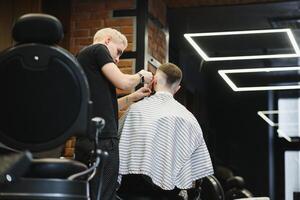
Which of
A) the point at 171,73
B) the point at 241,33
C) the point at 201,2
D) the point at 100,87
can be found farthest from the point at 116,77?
the point at 241,33

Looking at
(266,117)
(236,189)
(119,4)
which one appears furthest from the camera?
(266,117)

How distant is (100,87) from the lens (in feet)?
10.9

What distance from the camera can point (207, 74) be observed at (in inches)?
299

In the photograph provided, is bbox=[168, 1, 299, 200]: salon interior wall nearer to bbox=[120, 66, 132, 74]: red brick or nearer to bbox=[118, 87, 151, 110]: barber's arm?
bbox=[120, 66, 132, 74]: red brick

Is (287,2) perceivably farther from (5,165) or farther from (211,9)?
(5,165)

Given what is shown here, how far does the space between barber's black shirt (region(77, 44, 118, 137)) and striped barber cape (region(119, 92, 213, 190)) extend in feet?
1.46

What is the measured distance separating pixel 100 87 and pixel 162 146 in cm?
66

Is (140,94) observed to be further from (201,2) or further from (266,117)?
(266,117)

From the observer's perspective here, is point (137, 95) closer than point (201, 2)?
Yes

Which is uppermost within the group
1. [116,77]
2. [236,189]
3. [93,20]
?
[93,20]

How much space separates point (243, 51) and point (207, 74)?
66 centimetres

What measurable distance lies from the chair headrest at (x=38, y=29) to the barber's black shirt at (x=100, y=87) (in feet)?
2.51

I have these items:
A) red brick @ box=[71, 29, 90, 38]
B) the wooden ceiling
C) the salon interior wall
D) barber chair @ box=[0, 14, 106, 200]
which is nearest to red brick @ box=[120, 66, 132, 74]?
red brick @ box=[71, 29, 90, 38]

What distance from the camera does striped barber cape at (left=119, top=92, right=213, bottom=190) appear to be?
3.73 meters
